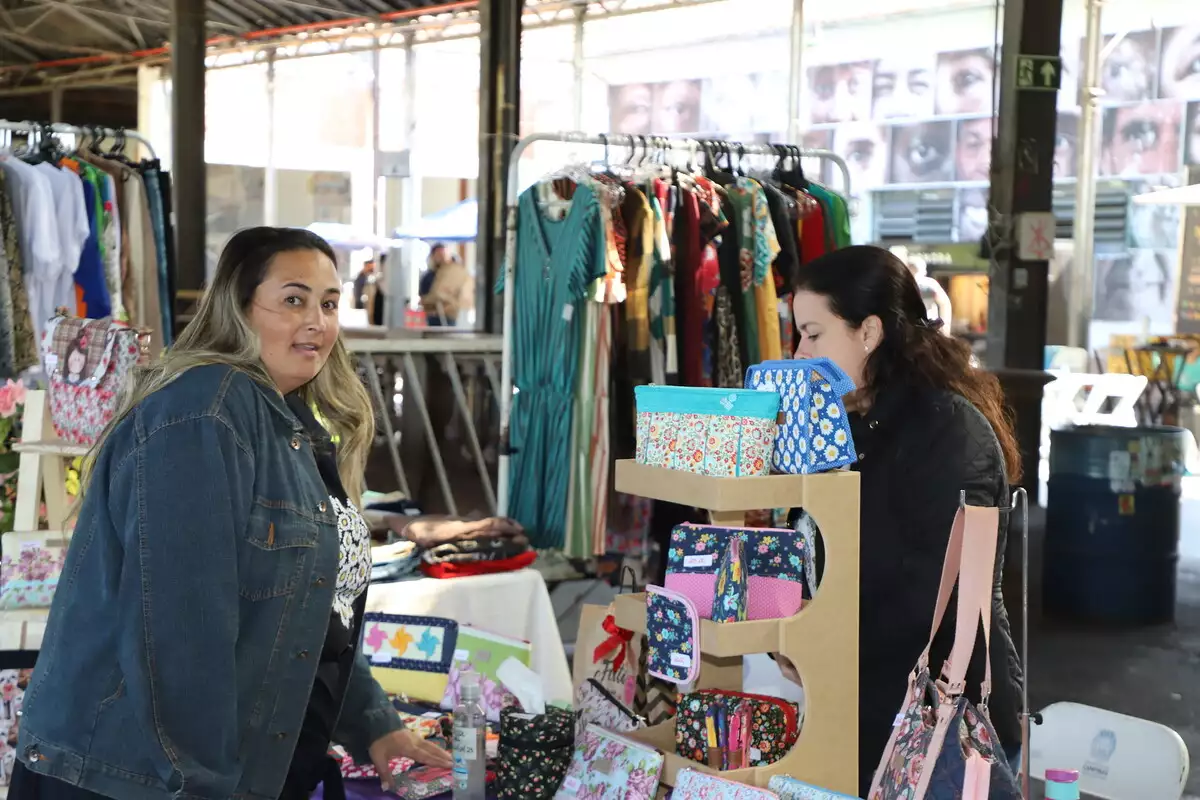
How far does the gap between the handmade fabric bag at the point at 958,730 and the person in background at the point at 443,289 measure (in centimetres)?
1300

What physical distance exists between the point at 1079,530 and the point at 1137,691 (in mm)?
1119

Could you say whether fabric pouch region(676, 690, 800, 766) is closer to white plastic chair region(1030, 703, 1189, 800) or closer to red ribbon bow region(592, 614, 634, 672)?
red ribbon bow region(592, 614, 634, 672)

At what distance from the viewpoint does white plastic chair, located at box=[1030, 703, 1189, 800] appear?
8.61 ft

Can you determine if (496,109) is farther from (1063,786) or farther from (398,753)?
(1063,786)

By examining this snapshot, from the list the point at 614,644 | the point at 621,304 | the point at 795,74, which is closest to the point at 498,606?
the point at 621,304

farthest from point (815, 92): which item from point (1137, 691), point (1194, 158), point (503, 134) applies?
point (1137, 691)

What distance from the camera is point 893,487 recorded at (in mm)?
2268

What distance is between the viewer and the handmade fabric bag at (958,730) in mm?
1717

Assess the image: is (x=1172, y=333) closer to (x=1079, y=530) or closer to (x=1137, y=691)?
(x=1079, y=530)

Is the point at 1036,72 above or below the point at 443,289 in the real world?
above

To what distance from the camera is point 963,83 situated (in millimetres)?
13695

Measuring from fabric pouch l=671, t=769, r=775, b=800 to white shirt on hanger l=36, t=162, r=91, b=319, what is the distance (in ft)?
14.3

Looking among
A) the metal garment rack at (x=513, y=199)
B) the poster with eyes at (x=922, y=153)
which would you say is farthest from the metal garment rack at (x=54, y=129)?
the poster with eyes at (x=922, y=153)

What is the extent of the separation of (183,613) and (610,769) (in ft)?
2.23
